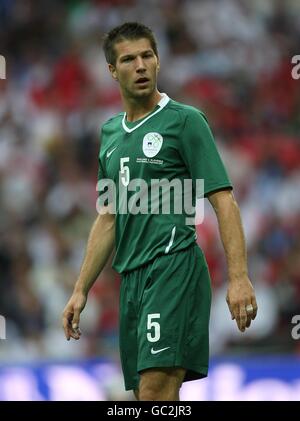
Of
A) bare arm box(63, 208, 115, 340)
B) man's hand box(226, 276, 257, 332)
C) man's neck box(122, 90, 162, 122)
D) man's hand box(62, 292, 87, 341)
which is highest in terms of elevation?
man's neck box(122, 90, 162, 122)

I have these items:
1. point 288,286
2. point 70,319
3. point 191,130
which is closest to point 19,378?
point 288,286

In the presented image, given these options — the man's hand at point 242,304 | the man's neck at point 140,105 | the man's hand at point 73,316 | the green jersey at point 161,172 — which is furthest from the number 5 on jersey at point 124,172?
the man's hand at point 242,304

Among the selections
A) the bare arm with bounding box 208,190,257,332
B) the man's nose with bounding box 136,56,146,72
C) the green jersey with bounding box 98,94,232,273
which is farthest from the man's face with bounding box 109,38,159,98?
the bare arm with bounding box 208,190,257,332

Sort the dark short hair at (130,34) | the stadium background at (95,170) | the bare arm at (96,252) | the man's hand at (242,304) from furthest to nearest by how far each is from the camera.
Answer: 1. the stadium background at (95,170)
2. the bare arm at (96,252)
3. the dark short hair at (130,34)
4. the man's hand at (242,304)

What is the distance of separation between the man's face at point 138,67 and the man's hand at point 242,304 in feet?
3.42

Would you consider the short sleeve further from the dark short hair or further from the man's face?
the dark short hair

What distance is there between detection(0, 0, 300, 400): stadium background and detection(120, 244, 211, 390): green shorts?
3.39m

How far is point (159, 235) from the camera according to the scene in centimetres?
489

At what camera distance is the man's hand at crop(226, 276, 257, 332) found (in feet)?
14.8

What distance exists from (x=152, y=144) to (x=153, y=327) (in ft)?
2.74

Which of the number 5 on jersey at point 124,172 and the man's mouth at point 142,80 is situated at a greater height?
the man's mouth at point 142,80

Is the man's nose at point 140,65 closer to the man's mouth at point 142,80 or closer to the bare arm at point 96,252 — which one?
the man's mouth at point 142,80

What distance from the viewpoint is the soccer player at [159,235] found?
4766 millimetres

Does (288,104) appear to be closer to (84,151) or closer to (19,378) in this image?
(84,151)
